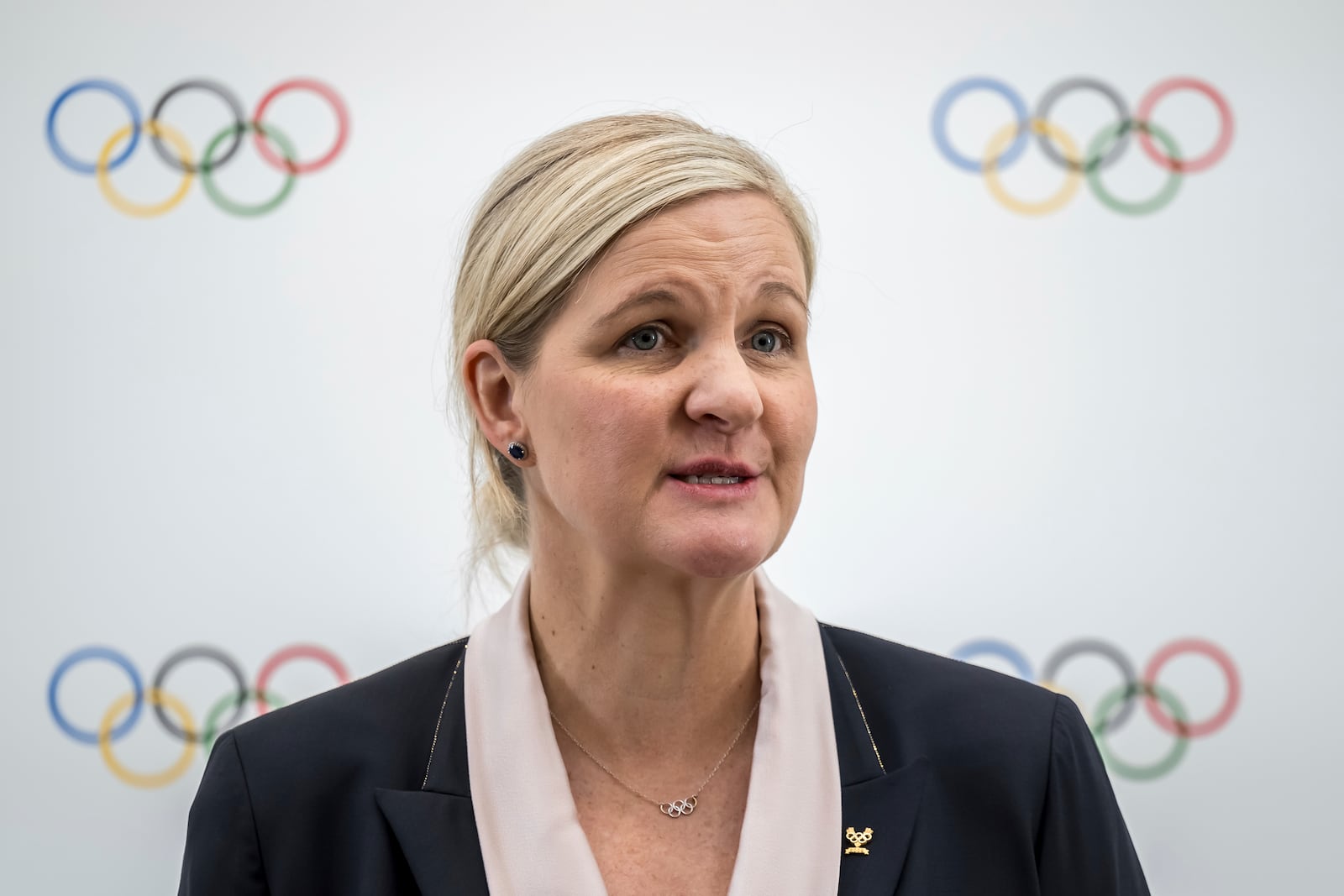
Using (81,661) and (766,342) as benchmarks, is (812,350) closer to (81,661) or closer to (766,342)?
(766,342)

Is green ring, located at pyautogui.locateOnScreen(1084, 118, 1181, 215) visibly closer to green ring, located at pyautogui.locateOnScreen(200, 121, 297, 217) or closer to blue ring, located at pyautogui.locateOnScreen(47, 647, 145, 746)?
green ring, located at pyautogui.locateOnScreen(200, 121, 297, 217)

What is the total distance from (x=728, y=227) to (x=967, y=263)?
2.81 feet

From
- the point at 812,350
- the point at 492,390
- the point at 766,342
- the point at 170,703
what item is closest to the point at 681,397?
the point at 766,342

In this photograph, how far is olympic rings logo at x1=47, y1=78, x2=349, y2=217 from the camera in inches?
79.0

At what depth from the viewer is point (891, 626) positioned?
1.97m

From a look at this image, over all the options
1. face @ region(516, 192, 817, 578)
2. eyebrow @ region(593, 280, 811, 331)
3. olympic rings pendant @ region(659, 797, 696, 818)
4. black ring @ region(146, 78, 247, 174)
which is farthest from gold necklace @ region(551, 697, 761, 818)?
black ring @ region(146, 78, 247, 174)

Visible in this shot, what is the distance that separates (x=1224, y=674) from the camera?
76.7 inches

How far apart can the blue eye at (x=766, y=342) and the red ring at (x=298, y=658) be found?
1.05 meters

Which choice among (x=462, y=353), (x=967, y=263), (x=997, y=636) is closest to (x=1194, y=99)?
(x=967, y=263)

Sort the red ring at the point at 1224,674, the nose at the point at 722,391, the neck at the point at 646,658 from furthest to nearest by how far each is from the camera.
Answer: the red ring at the point at 1224,674 → the neck at the point at 646,658 → the nose at the point at 722,391

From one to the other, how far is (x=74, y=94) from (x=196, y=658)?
38.2 inches

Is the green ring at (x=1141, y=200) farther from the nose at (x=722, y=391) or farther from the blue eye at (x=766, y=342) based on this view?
the nose at (x=722, y=391)

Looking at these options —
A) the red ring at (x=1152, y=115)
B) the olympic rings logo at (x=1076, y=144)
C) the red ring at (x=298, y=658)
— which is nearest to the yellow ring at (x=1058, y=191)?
the olympic rings logo at (x=1076, y=144)

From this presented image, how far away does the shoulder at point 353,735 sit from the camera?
4.31 feet
